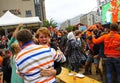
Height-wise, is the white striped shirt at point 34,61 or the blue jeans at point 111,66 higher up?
the white striped shirt at point 34,61

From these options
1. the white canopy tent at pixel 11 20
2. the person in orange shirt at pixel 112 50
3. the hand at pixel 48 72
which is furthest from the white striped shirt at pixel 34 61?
the white canopy tent at pixel 11 20

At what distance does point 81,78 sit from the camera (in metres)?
9.83

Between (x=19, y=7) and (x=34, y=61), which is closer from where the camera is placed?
(x=34, y=61)

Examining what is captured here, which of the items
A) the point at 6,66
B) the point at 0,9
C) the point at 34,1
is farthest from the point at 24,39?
the point at 34,1

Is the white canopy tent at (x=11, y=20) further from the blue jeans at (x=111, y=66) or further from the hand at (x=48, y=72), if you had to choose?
the hand at (x=48, y=72)

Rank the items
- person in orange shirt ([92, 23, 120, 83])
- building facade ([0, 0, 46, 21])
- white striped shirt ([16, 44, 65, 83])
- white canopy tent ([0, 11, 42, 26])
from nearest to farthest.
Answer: white striped shirt ([16, 44, 65, 83]) < person in orange shirt ([92, 23, 120, 83]) < white canopy tent ([0, 11, 42, 26]) < building facade ([0, 0, 46, 21])

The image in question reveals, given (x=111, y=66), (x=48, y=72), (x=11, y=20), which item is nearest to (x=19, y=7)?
(x=11, y=20)

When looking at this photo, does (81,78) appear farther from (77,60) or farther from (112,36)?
(77,60)

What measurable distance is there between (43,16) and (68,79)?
6966 centimetres

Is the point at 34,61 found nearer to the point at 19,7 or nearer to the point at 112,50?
the point at 112,50

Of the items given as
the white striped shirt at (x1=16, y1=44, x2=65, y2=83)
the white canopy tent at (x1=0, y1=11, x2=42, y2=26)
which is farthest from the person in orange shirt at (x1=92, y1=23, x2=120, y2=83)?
the white canopy tent at (x1=0, y1=11, x2=42, y2=26)

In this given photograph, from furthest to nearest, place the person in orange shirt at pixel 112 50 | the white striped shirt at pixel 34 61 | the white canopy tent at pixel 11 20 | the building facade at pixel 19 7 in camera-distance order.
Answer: the building facade at pixel 19 7 < the white canopy tent at pixel 11 20 < the person in orange shirt at pixel 112 50 < the white striped shirt at pixel 34 61

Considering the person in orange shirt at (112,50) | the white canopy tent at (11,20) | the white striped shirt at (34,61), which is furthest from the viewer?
the white canopy tent at (11,20)

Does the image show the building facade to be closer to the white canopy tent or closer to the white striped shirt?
the white canopy tent
